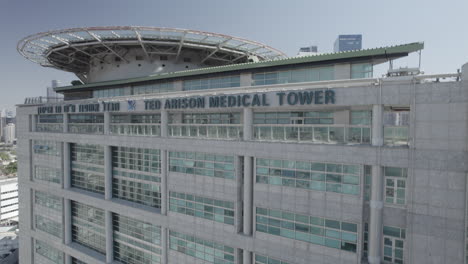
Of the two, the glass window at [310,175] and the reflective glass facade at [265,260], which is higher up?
the glass window at [310,175]

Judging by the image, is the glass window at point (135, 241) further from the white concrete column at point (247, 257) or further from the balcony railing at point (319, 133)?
the balcony railing at point (319, 133)

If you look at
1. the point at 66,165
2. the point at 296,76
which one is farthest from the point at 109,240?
the point at 296,76

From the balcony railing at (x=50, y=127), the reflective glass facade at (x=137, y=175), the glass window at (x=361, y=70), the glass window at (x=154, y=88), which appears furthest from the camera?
the balcony railing at (x=50, y=127)

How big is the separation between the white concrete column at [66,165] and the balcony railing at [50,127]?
9.43 ft

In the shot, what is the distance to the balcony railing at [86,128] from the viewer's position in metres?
33.7

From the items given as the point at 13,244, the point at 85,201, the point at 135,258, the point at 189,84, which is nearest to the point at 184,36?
the point at 189,84

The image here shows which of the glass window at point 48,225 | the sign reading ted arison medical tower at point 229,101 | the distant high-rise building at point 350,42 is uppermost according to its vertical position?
the distant high-rise building at point 350,42

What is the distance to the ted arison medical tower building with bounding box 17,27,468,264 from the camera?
1666 centimetres

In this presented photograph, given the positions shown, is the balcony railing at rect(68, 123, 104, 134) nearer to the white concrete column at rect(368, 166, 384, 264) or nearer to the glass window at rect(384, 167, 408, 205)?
the white concrete column at rect(368, 166, 384, 264)

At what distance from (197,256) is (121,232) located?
42.0ft

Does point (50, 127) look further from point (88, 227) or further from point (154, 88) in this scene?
point (154, 88)

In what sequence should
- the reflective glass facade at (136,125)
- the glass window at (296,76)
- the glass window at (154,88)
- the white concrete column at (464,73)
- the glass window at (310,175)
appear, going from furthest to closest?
the glass window at (154,88), the reflective glass facade at (136,125), the glass window at (296,76), the glass window at (310,175), the white concrete column at (464,73)

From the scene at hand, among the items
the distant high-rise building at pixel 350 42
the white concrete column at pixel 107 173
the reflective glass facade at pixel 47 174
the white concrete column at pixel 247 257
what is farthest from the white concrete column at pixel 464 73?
the distant high-rise building at pixel 350 42

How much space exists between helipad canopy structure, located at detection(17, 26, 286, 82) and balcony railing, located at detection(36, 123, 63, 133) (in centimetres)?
1205
